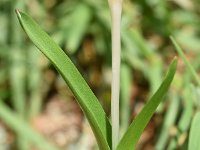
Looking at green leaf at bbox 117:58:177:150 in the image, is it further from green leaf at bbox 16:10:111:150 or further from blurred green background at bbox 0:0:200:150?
blurred green background at bbox 0:0:200:150

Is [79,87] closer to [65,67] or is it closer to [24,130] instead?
[65,67]

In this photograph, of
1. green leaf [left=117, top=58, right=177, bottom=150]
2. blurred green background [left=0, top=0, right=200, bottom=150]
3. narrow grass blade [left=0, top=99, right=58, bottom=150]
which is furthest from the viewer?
blurred green background [left=0, top=0, right=200, bottom=150]

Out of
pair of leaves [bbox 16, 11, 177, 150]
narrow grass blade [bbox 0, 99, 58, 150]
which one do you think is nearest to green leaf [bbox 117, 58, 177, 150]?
pair of leaves [bbox 16, 11, 177, 150]

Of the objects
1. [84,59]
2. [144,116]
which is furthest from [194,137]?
[84,59]

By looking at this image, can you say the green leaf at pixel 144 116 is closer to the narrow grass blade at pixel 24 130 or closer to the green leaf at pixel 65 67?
the green leaf at pixel 65 67

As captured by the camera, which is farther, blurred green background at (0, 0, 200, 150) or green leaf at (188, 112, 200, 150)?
blurred green background at (0, 0, 200, 150)

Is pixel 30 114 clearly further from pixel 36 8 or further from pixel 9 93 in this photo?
pixel 36 8
